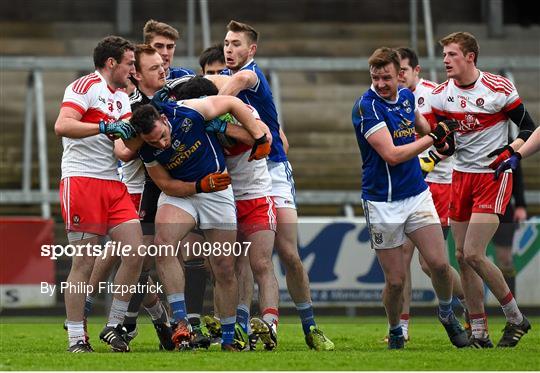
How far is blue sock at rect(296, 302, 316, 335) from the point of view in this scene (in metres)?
10.5

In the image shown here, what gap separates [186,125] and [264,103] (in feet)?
3.24

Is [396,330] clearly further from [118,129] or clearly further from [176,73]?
[176,73]

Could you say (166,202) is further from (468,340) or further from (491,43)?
(491,43)

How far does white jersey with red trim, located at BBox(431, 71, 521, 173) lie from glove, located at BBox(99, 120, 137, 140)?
106 inches

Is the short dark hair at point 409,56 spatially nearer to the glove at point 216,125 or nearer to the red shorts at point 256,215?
the red shorts at point 256,215

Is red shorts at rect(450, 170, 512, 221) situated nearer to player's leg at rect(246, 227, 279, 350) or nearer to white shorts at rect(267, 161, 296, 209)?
white shorts at rect(267, 161, 296, 209)

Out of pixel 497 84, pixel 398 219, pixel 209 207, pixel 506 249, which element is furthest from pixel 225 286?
Result: pixel 506 249

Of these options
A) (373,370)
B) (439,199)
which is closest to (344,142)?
(439,199)

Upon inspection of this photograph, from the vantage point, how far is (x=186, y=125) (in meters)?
9.91

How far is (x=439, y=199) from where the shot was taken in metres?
12.6

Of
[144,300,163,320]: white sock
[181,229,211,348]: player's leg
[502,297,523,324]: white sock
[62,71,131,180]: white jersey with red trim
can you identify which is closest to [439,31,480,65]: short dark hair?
[502,297,523,324]: white sock

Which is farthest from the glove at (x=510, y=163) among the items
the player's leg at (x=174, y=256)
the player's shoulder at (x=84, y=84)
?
the player's shoulder at (x=84, y=84)

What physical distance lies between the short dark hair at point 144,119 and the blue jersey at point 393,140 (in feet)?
5.19

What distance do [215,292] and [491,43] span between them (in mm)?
12060
